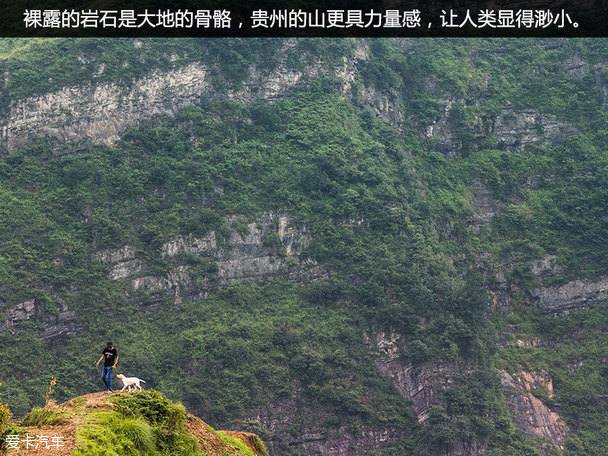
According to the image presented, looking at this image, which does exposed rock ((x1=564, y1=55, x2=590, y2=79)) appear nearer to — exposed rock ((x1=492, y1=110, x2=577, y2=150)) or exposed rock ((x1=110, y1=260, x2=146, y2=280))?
exposed rock ((x1=492, y1=110, x2=577, y2=150))

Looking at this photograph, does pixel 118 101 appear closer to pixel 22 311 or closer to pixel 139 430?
pixel 22 311

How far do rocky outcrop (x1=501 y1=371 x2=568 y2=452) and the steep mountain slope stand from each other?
0.10m

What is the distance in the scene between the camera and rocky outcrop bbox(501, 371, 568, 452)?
112ft

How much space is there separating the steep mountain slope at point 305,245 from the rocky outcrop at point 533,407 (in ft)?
0.33

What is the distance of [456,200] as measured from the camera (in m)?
41.4

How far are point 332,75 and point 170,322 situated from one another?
16095 millimetres

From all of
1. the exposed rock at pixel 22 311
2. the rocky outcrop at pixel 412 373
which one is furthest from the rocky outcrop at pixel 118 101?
the rocky outcrop at pixel 412 373

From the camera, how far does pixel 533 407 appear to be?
3491cm

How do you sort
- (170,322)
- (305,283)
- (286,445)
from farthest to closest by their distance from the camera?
1. (305,283)
2. (170,322)
3. (286,445)

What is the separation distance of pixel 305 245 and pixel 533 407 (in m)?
12.0

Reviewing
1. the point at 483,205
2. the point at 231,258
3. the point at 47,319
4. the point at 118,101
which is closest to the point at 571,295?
the point at 483,205

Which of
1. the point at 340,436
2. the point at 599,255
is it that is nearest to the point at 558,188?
the point at 599,255

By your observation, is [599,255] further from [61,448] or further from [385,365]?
[61,448]

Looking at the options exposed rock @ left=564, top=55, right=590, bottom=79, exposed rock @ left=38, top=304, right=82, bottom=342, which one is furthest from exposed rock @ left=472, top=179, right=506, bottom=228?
exposed rock @ left=38, top=304, right=82, bottom=342
